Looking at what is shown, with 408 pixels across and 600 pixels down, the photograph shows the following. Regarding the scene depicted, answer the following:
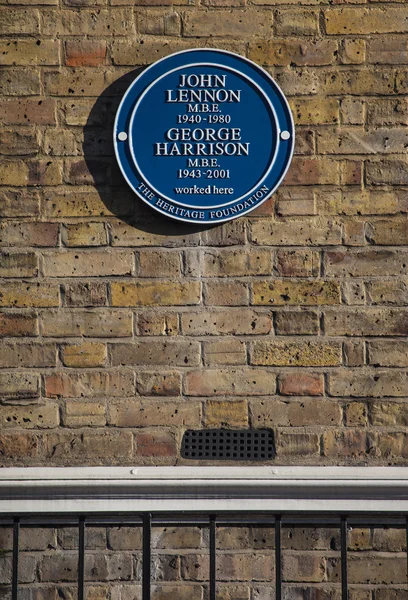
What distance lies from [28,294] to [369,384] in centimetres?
138

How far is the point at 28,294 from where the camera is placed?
3215mm

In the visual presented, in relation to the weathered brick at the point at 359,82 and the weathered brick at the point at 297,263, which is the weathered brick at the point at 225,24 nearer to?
the weathered brick at the point at 359,82

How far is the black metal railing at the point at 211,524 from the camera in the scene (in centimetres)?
265

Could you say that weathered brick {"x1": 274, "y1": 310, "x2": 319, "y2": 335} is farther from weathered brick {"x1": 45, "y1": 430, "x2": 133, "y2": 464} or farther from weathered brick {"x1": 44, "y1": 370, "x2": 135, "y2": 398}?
Result: weathered brick {"x1": 45, "y1": 430, "x2": 133, "y2": 464}

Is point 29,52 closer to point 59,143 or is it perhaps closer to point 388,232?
point 59,143

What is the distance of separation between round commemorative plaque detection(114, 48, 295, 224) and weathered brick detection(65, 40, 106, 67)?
19 cm

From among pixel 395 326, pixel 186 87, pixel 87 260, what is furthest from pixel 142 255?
pixel 395 326

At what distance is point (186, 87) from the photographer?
3.21 meters

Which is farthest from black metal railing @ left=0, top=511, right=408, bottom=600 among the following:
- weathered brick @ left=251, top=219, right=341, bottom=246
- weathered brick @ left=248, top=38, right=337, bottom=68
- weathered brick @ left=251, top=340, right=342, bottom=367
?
weathered brick @ left=248, top=38, right=337, bottom=68

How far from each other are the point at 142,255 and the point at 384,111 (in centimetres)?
111

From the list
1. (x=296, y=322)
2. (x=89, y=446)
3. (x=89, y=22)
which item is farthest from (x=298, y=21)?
(x=89, y=446)

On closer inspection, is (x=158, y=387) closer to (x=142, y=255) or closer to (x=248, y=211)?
(x=142, y=255)

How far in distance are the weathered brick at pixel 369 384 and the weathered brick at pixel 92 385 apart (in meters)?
0.80

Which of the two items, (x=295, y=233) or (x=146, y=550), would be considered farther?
(x=295, y=233)
